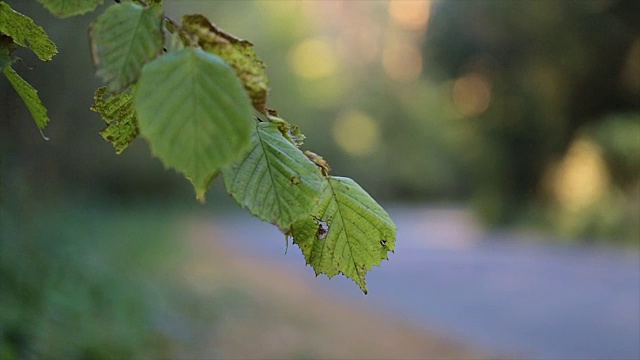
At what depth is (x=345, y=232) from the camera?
767 mm

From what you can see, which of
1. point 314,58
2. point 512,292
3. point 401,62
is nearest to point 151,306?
point 512,292

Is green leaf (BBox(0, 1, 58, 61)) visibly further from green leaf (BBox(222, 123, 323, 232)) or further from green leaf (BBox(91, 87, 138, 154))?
green leaf (BBox(222, 123, 323, 232))

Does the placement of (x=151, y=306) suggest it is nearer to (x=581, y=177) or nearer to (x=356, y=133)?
(x=581, y=177)

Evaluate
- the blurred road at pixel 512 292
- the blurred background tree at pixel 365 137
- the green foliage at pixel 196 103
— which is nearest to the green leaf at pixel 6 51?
the green foliage at pixel 196 103

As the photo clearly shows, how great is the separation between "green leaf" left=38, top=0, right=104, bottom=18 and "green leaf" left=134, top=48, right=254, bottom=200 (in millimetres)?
106

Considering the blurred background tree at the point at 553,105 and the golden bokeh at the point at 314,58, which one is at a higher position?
the golden bokeh at the point at 314,58

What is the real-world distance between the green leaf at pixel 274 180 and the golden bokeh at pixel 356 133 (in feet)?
73.2

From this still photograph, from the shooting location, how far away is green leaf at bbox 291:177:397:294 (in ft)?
2.46

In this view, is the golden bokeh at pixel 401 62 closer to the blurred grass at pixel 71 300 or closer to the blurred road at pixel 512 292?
the blurred road at pixel 512 292

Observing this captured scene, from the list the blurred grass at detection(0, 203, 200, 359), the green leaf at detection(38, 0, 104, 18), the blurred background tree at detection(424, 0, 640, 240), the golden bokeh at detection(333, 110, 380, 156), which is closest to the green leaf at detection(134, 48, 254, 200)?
the green leaf at detection(38, 0, 104, 18)

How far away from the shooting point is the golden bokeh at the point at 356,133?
23250 mm

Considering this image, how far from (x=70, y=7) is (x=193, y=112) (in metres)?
0.15

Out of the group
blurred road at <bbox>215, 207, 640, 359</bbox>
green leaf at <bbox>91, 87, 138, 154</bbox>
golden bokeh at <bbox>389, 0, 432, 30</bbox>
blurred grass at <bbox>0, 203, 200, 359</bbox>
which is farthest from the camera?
golden bokeh at <bbox>389, 0, 432, 30</bbox>

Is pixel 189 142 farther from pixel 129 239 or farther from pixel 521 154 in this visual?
pixel 521 154
